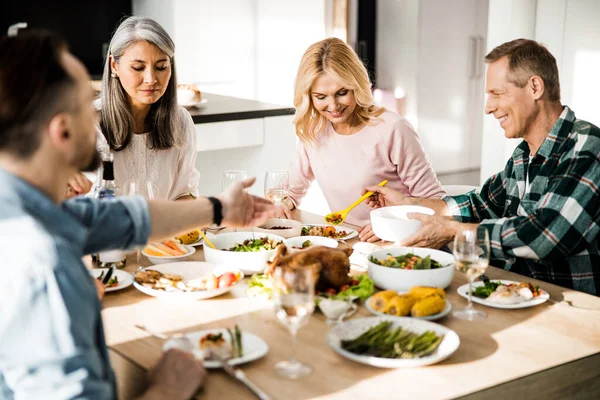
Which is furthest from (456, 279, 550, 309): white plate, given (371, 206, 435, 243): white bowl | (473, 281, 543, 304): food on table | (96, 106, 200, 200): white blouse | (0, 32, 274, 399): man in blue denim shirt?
(96, 106, 200, 200): white blouse

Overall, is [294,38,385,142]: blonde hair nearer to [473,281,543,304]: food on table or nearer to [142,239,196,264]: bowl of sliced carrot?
[142,239,196,264]: bowl of sliced carrot

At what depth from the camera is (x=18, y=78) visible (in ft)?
4.12

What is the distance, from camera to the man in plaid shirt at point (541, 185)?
2.20 meters

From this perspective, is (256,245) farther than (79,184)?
No

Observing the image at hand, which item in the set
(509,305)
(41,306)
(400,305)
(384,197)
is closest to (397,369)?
(400,305)

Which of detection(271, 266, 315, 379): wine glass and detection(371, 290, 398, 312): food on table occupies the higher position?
detection(271, 266, 315, 379): wine glass

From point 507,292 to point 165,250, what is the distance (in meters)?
1.03

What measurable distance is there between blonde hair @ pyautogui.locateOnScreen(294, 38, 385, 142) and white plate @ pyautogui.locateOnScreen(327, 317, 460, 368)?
1477 millimetres

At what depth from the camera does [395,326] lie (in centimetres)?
174

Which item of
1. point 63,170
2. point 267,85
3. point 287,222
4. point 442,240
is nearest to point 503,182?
point 442,240

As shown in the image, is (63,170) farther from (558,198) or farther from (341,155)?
(341,155)

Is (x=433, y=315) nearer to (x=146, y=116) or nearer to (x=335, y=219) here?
(x=335, y=219)

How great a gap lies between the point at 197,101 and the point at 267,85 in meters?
2.32

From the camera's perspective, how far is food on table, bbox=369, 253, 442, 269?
204 centimetres
